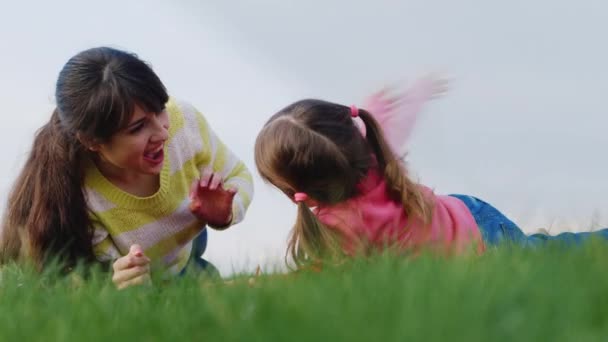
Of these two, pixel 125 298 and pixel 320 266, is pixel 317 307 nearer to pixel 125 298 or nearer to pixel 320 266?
pixel 125 298

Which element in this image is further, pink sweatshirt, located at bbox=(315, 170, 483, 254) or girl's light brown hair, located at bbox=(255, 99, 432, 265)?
girl's light brown hair, located at bbox=(255, 99, 432, 265)

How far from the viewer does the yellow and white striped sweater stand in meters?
3.83

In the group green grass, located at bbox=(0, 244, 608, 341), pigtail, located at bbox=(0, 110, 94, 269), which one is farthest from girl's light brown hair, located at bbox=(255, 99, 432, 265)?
green grass, located at bbox=(0, 244, 608, 341)

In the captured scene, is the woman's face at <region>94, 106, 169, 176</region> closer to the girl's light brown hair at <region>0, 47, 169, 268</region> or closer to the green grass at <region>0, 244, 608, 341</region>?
the girl's light brown hair at <region>0, 47, 169, 268</region>

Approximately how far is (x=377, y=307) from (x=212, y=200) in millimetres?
2188

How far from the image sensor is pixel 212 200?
11.8 feet

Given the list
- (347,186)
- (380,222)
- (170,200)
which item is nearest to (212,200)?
(170,200)

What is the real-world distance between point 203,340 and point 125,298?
652 millimetres

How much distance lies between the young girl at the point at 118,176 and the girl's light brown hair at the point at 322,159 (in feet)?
0.91

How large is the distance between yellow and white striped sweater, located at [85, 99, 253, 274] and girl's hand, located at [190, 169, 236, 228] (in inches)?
4.8

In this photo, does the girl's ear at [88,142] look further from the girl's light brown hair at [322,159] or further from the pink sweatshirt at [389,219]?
the pink sweatshirt at [389,219]

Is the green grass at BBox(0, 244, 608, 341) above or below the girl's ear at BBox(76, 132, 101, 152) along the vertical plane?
above

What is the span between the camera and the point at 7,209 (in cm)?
396

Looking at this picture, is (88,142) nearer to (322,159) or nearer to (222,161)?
(222,161)
